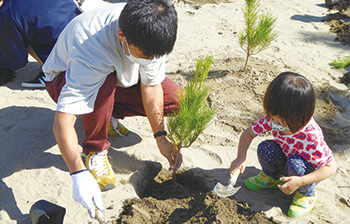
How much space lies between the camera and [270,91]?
1.97 m

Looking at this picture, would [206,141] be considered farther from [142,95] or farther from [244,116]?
[142,95]

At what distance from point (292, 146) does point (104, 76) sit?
1296mm

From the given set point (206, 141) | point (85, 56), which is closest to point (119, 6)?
point (85, 56)

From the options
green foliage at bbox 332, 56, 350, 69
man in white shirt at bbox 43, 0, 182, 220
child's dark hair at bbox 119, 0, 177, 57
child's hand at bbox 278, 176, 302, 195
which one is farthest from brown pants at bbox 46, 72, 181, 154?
green foliage at bbox 332, 56, 350, 69

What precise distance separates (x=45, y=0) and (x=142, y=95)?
154 cm

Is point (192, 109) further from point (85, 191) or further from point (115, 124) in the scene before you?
point (115, 124)

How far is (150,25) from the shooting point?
5.94 ft

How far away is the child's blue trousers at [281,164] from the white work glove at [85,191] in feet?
3.69

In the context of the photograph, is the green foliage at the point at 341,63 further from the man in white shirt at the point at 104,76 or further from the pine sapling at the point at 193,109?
the pine sapling at the point at 193,109

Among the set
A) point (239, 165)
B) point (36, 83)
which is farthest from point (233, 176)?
point (36, 83)

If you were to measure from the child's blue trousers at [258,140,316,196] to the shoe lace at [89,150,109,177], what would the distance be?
1096 millimetres

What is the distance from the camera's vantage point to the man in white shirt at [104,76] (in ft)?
6.14

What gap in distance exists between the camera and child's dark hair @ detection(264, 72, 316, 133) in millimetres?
1912

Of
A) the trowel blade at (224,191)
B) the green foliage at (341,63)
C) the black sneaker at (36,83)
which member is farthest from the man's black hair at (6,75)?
the green foliage at (341,63)
